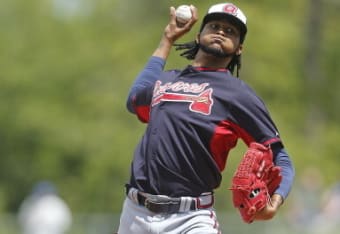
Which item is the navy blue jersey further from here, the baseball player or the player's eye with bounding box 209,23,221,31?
the player's eye with bounding box 209,23,221,31

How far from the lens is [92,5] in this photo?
32.1 metres

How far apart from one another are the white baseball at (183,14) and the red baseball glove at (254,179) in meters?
0.98

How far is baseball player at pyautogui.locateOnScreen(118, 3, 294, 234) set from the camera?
19.7 ft

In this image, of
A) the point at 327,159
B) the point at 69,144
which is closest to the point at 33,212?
the point at 69,144

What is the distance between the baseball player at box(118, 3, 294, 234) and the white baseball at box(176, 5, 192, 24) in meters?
0.34

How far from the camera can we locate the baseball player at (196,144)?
19.7ft

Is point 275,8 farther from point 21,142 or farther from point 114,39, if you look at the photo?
point 21,142

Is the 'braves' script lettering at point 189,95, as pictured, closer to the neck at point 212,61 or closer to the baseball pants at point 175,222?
the neck at point 212,61

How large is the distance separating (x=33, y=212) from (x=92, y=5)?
53.7 ft

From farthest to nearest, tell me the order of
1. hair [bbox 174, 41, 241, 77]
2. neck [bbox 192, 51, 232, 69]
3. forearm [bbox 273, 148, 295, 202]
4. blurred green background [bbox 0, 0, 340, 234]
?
blurred green background [bbox 0, 0, 340, 234] < hair [bbox 174, 41, 241, 77] < neck [bbox 192, 51, 232, 69] < forearm [bbox 273, 148, 295, 202]

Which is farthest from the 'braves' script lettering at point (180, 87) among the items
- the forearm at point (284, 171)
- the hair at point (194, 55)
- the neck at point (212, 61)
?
the forearm at point (284, 171)

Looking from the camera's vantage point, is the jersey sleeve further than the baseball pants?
Yes

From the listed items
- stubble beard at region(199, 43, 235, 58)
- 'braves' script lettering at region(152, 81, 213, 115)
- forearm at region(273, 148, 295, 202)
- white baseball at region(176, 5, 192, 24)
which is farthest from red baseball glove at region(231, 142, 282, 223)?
white baseball at region(176, 5, 192, 24)

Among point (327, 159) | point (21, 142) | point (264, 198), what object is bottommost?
point (327, 159)
